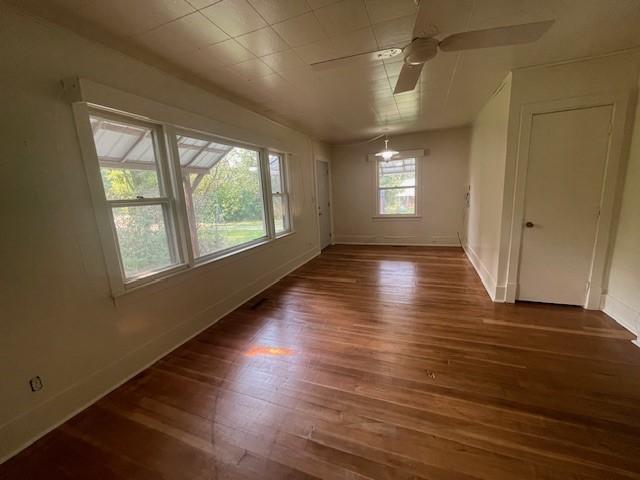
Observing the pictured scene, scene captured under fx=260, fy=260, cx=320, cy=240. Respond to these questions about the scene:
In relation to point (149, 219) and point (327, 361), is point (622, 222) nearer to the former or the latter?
point (327, 361)

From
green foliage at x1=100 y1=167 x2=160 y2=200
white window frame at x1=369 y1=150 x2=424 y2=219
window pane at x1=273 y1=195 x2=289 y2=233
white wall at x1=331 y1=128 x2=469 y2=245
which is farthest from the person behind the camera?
white window frame at x1=369 y1=150 x2=424 y2=219

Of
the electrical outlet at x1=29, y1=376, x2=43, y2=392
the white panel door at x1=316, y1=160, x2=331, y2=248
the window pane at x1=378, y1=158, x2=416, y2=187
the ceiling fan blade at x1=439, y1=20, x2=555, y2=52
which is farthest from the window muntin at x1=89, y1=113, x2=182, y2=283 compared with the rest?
the window pane at x1=378, y1=158, x2=416, y2=187

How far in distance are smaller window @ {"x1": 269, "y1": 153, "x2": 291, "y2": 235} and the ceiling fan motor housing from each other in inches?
103

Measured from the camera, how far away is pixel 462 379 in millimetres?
1839

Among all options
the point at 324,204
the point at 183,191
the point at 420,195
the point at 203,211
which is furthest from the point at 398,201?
the point at 183,191

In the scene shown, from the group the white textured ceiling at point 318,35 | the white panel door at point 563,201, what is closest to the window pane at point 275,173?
the white textured ceiling at point 318,35

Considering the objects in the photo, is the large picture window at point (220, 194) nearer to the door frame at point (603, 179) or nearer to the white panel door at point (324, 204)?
the white panel door at point (324, 204)

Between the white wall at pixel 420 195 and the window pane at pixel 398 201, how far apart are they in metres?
0.17

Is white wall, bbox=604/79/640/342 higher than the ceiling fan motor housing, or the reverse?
the ceiling fan motor housing

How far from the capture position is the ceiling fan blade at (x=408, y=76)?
6.09ft

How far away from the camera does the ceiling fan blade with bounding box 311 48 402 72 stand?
183 centimetres

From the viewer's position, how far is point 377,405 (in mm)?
1650

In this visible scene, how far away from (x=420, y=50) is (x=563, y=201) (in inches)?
87.7

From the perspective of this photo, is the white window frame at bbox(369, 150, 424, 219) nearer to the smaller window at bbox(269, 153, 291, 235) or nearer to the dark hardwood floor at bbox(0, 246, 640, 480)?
the smaller window at bbox(269, 153, 291, 235)
